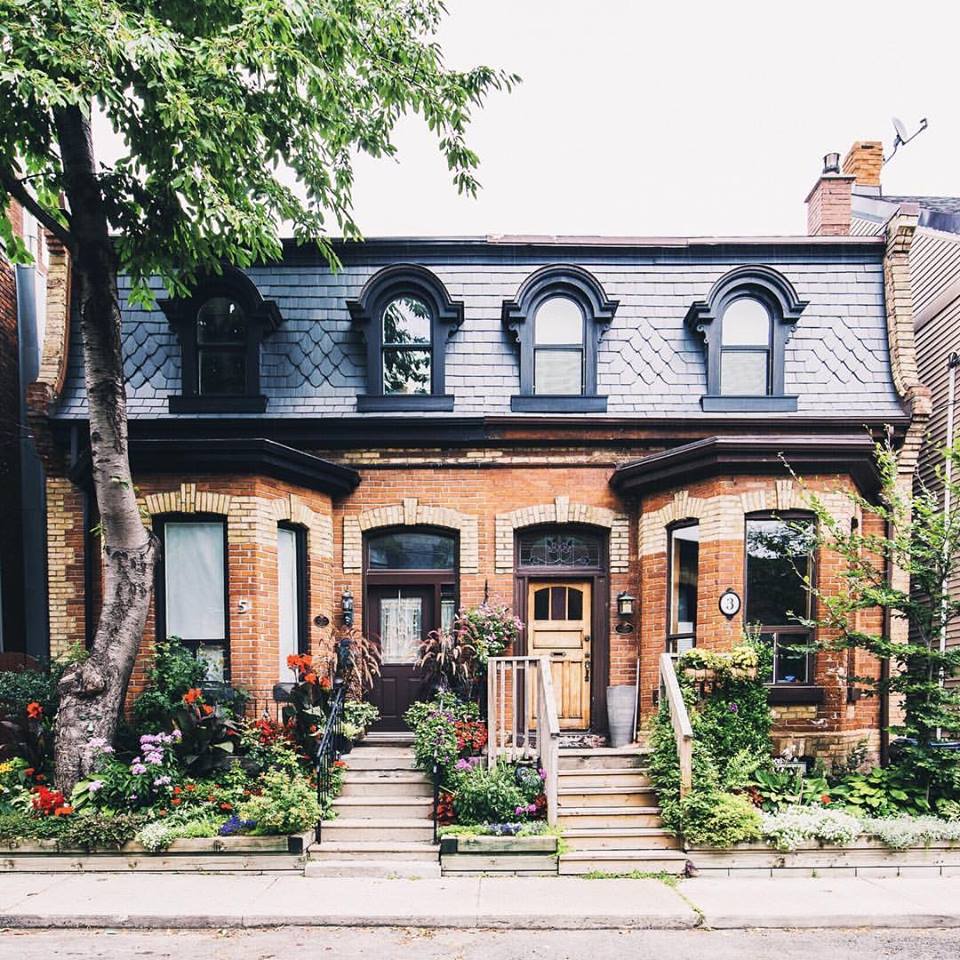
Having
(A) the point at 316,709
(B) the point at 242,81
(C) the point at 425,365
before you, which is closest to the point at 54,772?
(A) the point at 316,709

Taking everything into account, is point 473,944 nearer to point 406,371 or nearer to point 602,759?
point 602,759

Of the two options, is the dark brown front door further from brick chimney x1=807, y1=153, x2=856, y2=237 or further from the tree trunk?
brick chimney x1=807, y1=153, x2=856, y2=237

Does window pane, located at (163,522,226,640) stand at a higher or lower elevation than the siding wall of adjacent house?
lower

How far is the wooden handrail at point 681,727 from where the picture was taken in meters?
7.88

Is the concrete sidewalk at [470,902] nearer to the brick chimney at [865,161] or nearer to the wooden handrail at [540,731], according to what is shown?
the wooden handrail at [540,731]

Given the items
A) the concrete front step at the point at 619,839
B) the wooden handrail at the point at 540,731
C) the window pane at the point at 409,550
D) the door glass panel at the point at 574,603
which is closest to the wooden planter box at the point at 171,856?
the wooden handrail at the point at 540,731

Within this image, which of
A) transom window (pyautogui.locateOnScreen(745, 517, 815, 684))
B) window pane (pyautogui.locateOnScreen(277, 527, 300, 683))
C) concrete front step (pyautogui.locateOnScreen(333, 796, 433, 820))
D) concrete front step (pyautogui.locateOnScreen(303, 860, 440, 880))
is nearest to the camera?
concrete front step (pyautogui.locateOnScreen(303, 860, 440, 880))

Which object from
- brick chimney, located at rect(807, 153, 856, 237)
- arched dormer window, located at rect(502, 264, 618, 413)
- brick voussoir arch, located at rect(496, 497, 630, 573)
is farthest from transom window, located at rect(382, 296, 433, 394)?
brick chimney, located at rect(807, 153, 856, 237)

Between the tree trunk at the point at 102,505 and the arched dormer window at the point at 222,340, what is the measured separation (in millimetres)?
2217

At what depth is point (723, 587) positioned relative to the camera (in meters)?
9.12

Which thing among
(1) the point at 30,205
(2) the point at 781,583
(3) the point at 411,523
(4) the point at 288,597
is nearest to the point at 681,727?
(2) the point at 781,583

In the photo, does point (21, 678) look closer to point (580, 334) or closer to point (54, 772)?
point (54, 772)

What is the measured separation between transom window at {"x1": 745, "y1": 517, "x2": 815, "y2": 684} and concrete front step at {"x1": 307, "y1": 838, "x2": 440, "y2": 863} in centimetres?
483

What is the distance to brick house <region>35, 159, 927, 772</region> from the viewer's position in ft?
33.6
